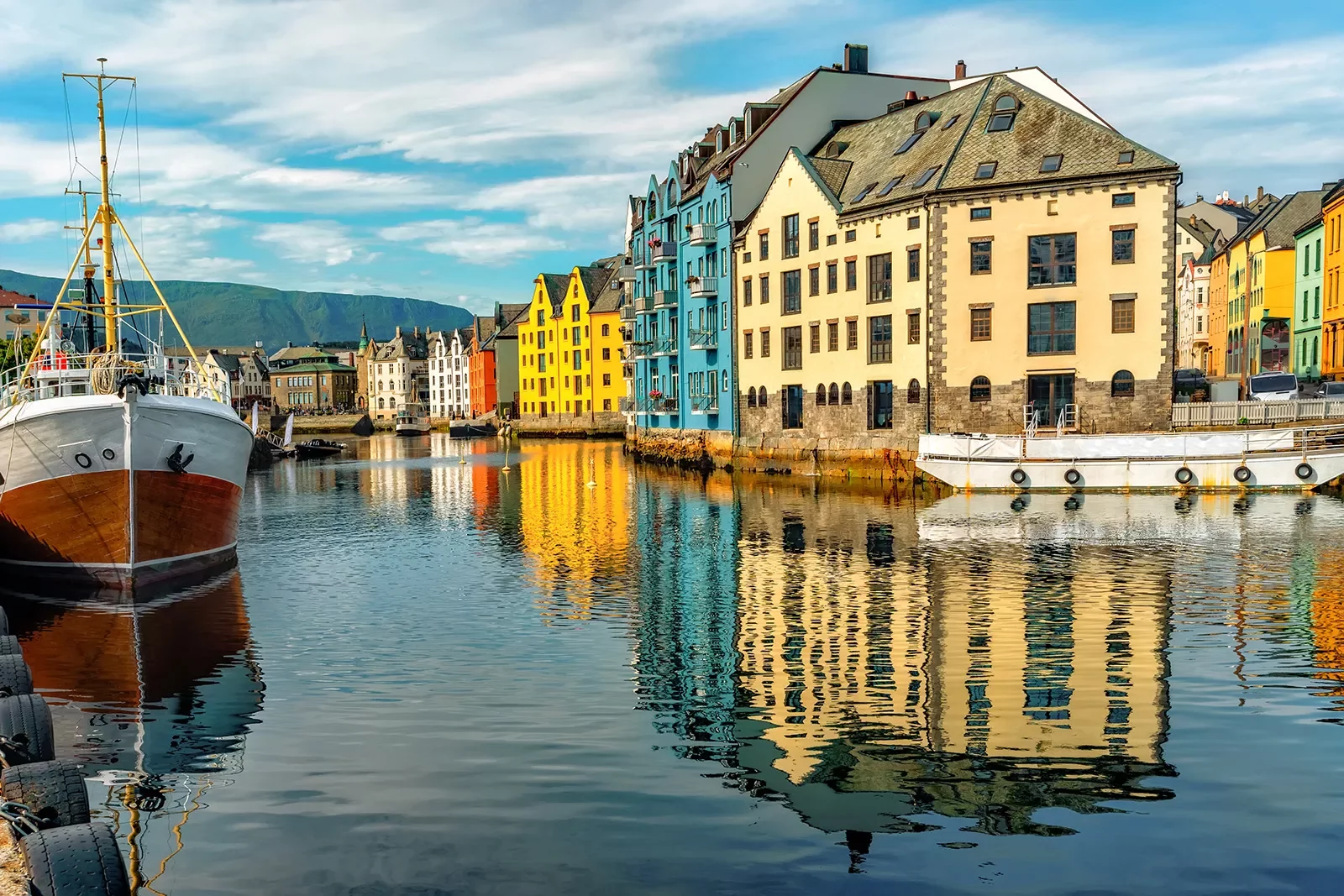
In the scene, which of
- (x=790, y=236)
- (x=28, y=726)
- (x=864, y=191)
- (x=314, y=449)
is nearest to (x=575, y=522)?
(x=864, y=191)

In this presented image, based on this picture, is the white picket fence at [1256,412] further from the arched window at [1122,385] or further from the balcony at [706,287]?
the balcony at [706,287]

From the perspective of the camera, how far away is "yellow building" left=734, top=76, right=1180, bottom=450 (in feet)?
162

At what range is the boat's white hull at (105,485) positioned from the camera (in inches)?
1032

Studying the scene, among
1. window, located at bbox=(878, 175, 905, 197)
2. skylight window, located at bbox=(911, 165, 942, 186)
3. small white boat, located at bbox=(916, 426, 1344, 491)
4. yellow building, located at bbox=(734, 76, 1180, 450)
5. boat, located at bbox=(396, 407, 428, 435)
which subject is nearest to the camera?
small white boat, located at bbox=(916, 426, 1344, 491)

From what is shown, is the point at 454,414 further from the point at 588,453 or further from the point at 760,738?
the point at 760,738

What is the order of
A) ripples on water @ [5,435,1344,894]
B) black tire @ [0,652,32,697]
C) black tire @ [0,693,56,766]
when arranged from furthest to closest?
black tire @ [0,652,32,697]
ripples on water @ [5,435,1344,894]
black tire @ [0,693,56,766]

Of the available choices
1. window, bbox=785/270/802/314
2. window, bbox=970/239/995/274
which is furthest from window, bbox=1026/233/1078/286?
window, bbox=785/270/802/314

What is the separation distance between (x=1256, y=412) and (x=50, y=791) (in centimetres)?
4977

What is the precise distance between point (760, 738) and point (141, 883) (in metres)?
7.38

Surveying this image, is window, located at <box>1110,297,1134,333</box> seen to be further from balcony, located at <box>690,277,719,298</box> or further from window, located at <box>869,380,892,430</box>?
balcony, located at <box>690,277,719,298</box>

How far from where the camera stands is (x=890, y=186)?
184 feet

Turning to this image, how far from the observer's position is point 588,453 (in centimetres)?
9425

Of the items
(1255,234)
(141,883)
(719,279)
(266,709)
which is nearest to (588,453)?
(719,279)

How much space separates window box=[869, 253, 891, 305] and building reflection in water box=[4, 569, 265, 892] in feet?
124
